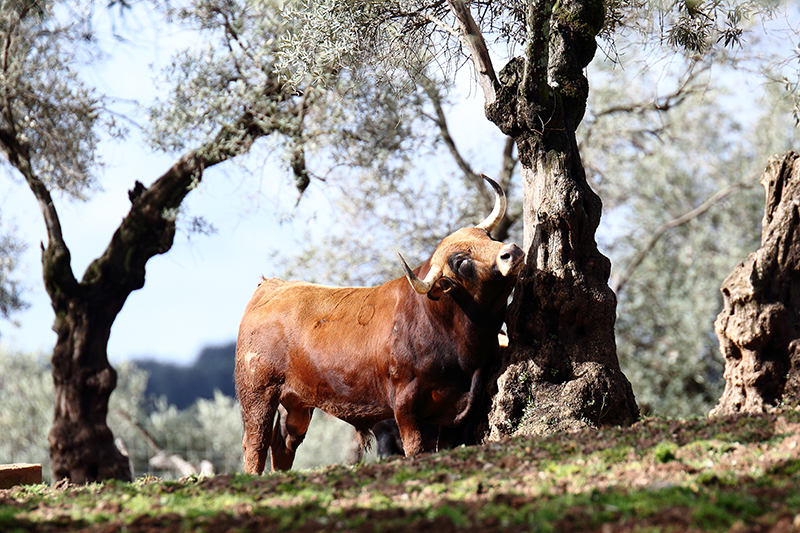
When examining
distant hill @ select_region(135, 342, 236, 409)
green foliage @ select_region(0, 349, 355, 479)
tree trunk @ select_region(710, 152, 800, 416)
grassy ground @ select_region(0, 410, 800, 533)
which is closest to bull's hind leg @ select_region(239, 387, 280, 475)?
grassy ground @ select_region(0, 410, 800, 533)

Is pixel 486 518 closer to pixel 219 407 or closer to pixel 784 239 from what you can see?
pixel 784 239

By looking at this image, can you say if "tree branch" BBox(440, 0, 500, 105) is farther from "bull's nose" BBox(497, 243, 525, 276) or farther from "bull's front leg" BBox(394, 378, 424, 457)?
"bull's front leg" BBox(394, 378, 424, 457)

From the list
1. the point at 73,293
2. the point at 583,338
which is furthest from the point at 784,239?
the point at 73,293

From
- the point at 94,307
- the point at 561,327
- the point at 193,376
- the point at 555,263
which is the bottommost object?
the point at 561,327

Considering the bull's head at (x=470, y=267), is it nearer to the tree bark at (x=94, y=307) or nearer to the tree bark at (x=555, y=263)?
the tree bark at (x=555, y=263)

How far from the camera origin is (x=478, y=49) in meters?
6.29

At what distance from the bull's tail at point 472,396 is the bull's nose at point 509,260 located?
1.02m

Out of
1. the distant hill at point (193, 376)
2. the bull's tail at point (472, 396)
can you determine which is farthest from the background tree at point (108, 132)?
the distant hill at point (193, 376)

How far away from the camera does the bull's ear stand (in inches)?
222

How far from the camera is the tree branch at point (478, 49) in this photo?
6.27 metres

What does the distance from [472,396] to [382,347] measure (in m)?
0.83

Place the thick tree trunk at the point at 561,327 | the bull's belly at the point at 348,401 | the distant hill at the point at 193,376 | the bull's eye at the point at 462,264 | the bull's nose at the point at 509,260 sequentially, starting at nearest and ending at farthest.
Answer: the bull's nose at the point at 509,260 → the bull's eye at the point at 462,264 → the thick tree trunk at the point at 561,327 → the bull's belly at the point at 348,401 → the distant hill at the point at 193,376

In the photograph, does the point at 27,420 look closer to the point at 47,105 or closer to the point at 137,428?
the point at 137,428

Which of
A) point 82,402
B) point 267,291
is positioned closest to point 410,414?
point 267,291
